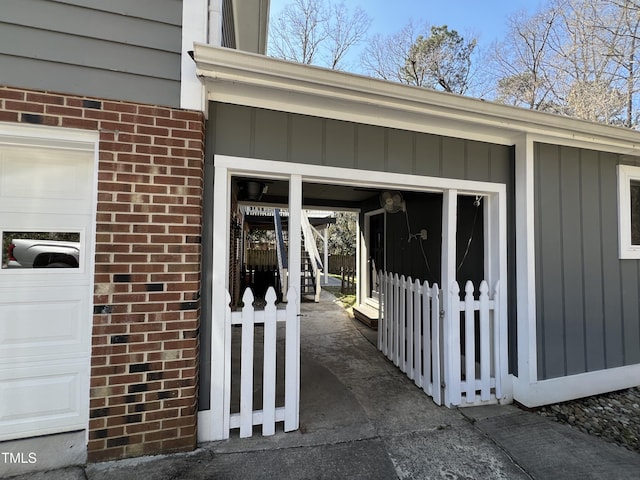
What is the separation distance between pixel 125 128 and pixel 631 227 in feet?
16.4

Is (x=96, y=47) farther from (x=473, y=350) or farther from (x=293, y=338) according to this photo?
(x=473, y=350)

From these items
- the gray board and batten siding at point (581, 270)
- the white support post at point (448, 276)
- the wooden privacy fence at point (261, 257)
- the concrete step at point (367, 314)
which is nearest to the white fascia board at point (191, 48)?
the white support post at point (448, 276)

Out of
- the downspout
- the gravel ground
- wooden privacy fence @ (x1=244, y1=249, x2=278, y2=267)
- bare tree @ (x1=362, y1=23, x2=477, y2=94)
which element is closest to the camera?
the downspout

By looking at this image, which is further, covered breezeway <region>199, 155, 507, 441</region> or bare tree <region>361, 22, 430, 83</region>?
bare tree <region>361, 22, 430, 83</region>

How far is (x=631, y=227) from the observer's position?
362 centimetres

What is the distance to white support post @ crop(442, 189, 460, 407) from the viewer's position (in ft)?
9.71

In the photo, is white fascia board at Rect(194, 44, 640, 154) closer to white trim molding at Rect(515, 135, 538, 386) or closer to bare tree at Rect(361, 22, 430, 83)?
white trim molding at Rect(515, 135, 538, 386)

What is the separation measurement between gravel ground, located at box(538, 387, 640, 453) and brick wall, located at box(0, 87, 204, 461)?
3169mm

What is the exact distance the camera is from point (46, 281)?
2168 millimetres

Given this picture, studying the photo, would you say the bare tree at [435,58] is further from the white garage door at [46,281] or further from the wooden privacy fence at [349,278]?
the white garage door at [46,281]

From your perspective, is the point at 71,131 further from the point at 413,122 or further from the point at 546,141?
the point at 546,141

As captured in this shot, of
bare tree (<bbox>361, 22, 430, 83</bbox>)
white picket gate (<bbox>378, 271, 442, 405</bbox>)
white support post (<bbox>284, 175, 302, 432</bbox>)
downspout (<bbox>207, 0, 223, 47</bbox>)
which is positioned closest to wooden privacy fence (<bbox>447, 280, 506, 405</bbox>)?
white picket gate (<bbox>378, 271, 442, 405</bbox>)

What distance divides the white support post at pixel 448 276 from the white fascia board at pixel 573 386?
72cm

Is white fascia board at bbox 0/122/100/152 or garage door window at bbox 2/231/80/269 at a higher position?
white fascia board at bbox 0/122/100/152
